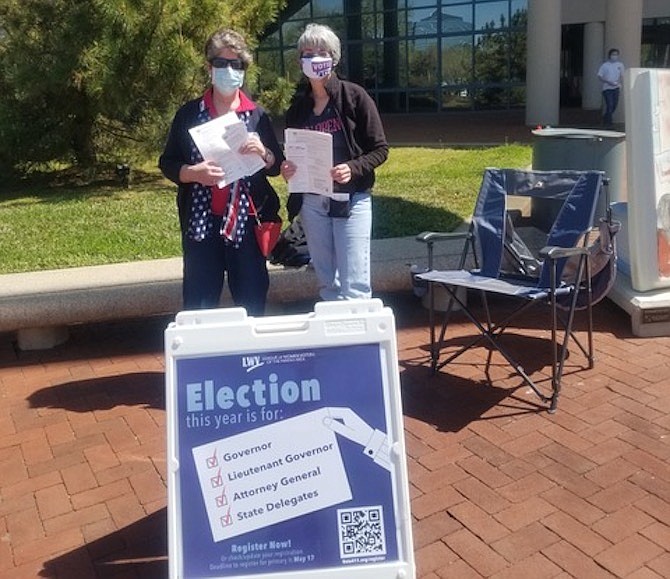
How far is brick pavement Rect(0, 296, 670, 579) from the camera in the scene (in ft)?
9.93

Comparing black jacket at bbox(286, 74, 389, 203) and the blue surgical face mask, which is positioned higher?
the blue surgical face mask

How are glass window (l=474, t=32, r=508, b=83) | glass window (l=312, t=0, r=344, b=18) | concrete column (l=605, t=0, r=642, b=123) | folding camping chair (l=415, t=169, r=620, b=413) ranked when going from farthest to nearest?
glass window (l=312, t=0, r=344, b=18) → glass window (l=474, t=32, r=508, b=83) → concrete column (l=605, t=0, r=642, b=123) → folding camping chair (l=415, t=169, r=620, b=413)

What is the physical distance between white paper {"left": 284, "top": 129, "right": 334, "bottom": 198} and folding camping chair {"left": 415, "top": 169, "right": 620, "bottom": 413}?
3.06 feet

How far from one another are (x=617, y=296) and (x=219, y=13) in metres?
7.13

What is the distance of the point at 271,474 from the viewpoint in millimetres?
2506

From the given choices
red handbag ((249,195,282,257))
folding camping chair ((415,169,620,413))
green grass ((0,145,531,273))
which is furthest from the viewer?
green grass ((0,145,531,273))

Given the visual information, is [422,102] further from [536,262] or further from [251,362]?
[251,362]

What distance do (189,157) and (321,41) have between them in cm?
82

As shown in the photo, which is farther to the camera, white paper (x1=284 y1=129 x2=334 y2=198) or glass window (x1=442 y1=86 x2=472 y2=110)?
glass window (x1=442 y1=86 x2=472 y2=110)

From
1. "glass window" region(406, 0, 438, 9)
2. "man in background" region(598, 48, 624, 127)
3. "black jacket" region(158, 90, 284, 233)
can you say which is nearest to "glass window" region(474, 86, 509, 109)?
"glass window" region(406, 0, 438, 9)

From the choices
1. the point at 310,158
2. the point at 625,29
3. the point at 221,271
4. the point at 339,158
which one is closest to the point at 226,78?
the point at 310,158

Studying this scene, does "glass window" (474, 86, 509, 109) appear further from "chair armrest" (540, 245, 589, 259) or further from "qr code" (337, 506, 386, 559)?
"qr code" (337, 506, 386, 559)

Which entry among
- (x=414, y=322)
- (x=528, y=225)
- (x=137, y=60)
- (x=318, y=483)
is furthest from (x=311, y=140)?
(x=137, y=60)

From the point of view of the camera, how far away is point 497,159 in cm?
1245
